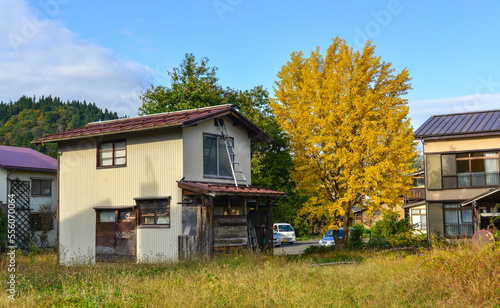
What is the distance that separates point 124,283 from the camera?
1134 centimetres

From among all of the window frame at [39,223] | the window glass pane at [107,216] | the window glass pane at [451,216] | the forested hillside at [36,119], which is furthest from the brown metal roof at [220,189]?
the forested hillside at [36,119]

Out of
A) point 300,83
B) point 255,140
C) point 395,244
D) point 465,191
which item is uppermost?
point 300,83

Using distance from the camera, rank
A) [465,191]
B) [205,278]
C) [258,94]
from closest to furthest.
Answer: [205,278], [465,191], [258,94]

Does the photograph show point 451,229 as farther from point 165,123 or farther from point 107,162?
point 107,162

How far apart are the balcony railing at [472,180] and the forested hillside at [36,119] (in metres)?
38.6

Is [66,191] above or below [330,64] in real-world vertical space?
below

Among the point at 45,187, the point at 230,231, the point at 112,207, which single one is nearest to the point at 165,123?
the point at 112,207

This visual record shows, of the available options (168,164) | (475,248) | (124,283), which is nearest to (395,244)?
(168,164)

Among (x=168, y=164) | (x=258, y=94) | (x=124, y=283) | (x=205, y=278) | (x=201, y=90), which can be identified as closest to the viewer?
(x=124, y=283)

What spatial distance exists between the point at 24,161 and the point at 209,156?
56.5 ft

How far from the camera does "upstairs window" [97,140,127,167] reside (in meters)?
22.2

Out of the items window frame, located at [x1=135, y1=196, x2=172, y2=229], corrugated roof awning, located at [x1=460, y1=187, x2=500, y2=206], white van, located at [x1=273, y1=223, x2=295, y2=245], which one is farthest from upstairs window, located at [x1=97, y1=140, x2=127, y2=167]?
white van, located at [x1=273, y1=223, x2=295, y2=245]

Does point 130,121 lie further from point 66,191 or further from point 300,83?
point 300,83

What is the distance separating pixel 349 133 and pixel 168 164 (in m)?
8.45
